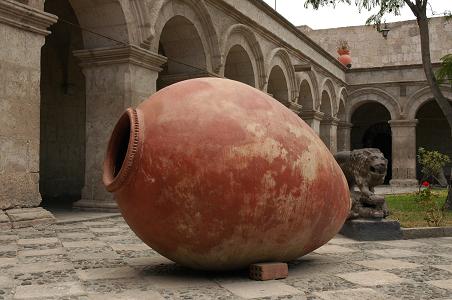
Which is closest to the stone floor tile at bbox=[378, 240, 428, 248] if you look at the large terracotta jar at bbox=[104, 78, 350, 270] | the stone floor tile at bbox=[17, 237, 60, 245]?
the large terracotta jar at bbox=[104, 78, 350, 270]

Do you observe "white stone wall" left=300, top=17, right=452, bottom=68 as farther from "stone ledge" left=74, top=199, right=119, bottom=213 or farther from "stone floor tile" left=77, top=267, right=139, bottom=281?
"stone floor tile" left=77, top=267, right=139, bottom=281

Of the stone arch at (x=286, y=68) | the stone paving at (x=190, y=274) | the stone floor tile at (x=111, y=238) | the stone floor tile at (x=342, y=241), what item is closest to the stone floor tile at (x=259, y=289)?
the stone paving at (x=190, y=274)

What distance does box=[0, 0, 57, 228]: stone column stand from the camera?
6961mm

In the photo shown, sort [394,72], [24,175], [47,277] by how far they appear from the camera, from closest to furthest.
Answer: [47,277], [24,175], [394,72]

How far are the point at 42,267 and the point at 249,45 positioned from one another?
1076 centimetres

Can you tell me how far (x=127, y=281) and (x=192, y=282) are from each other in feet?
1.61

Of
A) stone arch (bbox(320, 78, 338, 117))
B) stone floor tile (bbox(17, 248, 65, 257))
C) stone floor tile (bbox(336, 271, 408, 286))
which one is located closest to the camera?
stone floor tile (bbox(336, 271, 408, 286))

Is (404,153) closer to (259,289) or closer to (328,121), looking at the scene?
(328,121)

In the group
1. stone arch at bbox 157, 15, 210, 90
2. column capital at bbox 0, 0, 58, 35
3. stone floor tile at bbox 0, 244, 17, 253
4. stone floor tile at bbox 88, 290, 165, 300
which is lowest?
stone floor tile at bbox 88, 290, 165, 300

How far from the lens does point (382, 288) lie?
3.93 meters

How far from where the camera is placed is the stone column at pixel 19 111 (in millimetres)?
6961

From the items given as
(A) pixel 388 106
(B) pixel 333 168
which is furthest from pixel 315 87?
(B) pixel 333 168

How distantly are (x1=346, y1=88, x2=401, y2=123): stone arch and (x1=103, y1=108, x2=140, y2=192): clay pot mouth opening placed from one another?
69.1 feet

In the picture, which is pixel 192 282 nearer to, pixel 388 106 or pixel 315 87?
pixel 315 87
